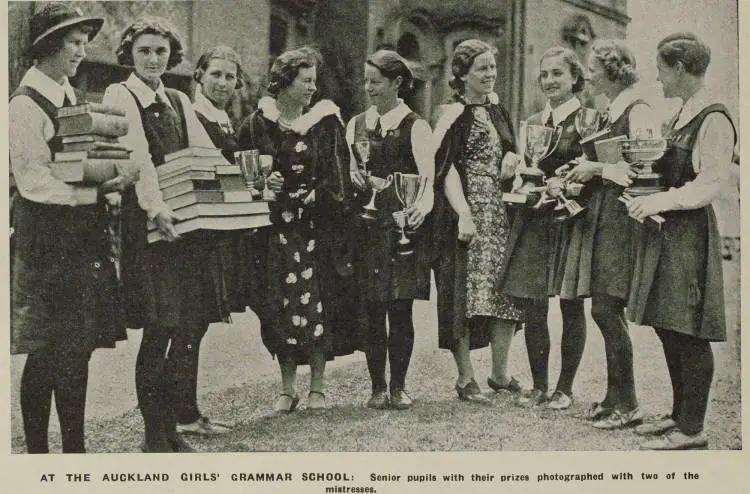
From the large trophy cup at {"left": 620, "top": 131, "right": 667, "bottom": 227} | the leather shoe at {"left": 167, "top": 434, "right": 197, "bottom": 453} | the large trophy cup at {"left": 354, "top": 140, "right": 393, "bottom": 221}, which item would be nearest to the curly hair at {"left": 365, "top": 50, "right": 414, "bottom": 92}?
the large trophy cup at {"left": 354, "top": 140, "right": 393, "bottom": 221}

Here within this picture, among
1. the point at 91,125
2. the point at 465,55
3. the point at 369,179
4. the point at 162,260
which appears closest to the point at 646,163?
the point at 465,55

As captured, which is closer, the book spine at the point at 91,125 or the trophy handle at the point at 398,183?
the book spine at the point at 91,125

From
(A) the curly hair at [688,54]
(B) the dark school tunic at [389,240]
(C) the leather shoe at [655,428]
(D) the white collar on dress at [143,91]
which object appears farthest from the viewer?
(B) the dark school tunic at [389,240]

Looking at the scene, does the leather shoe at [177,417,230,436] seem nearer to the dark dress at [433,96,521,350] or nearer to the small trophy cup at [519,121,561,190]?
the dark dress at [433,96,521,350]

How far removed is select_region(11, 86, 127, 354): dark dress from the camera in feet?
13.4

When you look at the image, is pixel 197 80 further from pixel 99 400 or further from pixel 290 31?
pixel 99 400

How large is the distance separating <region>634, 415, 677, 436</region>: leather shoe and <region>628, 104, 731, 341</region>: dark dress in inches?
18.8

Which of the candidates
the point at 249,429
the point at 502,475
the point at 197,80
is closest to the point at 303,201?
the point at 197,80

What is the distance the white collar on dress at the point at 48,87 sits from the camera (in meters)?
4.11

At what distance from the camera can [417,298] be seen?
4582 millimetres

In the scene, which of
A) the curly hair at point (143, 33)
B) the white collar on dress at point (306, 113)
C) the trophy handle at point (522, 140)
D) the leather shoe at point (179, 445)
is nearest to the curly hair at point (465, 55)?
the trophy handle at point (522, 140)

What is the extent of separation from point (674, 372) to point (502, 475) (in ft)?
2.93

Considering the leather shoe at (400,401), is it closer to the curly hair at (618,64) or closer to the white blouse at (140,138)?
the white blouse at (140,138)

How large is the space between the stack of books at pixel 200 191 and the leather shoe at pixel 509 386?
1.46 meters
